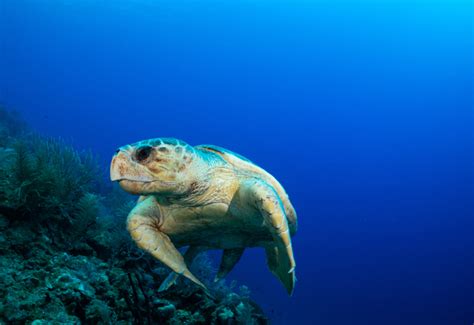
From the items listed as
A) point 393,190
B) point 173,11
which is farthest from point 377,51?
point 173,11

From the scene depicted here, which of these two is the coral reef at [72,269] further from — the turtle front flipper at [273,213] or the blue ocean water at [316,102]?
the blue ocean water at [316,102]

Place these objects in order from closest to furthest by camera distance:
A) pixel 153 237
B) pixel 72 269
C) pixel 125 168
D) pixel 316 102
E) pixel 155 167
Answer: pixel 125 168 → pixel 155 167 → pixel 72 269 → pixel 153 237 → pixel 316 102

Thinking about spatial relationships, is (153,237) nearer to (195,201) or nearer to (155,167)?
(195,201)

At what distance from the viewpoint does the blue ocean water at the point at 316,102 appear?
49.1 m

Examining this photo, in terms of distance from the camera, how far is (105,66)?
89.0 m

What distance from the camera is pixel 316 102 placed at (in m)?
85.6

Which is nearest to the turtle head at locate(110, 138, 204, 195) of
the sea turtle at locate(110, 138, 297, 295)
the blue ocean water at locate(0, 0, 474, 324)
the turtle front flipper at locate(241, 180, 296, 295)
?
the sea turtle at locate(110, 138, 297, 295)

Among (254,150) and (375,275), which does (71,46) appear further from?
(375,275)

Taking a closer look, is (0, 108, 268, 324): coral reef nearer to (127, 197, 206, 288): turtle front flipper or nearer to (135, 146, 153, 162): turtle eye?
(127, 197, 206, 288): turtle front flipper

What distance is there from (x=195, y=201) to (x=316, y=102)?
287 feet

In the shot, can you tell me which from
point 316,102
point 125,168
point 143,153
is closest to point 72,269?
point 125,168

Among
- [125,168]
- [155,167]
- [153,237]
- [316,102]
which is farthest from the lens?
[316,102]

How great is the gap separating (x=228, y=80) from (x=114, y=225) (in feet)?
302

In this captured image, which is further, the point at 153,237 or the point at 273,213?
the point at 153,237
